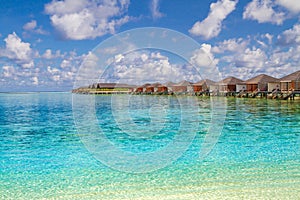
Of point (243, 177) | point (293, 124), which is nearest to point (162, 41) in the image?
point (243, 177)

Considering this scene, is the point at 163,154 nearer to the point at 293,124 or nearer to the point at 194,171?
the point at 194,171

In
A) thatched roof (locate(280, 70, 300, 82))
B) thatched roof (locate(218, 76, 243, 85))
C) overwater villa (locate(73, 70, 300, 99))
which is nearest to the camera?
thatched roof (locate(280, 70, 300, 82))

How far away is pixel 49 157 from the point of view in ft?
24.6

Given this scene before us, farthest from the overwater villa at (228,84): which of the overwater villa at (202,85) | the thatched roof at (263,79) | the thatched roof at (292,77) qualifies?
the thatched roof at (292,77)

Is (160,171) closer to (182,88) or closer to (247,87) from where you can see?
(247,87)

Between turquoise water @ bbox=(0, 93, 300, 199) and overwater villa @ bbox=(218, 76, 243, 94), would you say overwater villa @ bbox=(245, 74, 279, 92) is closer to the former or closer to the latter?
overwater villa @ bbox=(218, 76, 243, 94)

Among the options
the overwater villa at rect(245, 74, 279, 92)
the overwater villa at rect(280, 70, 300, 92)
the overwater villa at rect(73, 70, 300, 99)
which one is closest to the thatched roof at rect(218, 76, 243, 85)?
the overwater villa at rect(73, 70, 300, 99)

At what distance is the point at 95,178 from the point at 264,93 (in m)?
31.4

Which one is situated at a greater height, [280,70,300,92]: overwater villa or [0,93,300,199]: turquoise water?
[280,70,300,92]: overwater villa

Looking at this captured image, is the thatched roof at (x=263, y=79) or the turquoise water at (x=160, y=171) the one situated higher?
the thatched roof at (x=263, y=79)

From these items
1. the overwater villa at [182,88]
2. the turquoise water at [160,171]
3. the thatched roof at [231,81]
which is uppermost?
the thatched roof at [231,81]

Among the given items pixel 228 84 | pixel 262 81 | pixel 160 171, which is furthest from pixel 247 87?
pixel 160 171

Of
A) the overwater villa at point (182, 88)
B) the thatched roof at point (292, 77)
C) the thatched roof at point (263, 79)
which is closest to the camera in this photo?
the thatched roof at point (292, 77)

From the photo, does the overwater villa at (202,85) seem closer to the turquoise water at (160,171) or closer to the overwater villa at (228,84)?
the overwater villa at (228,84)
